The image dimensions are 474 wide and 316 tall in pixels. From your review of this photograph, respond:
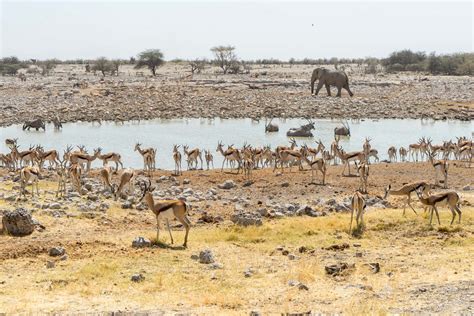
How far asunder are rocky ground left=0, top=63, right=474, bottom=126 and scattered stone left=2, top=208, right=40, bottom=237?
89.9 ft

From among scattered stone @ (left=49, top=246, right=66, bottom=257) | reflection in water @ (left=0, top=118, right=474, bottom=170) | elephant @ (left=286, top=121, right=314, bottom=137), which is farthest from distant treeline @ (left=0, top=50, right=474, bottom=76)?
scattered stone @ (left=49, top=246, right=66, bottom=257)

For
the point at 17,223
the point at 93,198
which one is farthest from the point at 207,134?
the point at 17,223

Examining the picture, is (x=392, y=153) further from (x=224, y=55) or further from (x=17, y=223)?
(x=224, y=55)

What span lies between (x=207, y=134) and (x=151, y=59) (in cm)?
4571

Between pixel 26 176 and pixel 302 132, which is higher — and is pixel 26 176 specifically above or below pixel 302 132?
above

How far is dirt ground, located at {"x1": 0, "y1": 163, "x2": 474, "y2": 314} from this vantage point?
10836mm

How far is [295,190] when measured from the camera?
69.0ft

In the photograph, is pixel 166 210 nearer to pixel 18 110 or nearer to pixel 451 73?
pixel 18 110

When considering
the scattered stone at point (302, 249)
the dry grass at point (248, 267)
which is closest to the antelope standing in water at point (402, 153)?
the dry grass at point (248, 267)

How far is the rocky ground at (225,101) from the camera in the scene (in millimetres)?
44531

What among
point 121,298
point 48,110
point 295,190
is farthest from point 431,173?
point 48,110

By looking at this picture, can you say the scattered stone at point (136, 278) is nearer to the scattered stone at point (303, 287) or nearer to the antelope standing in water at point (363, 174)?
the scattered stone at point (303, 287)

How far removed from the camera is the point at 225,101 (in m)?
49.3

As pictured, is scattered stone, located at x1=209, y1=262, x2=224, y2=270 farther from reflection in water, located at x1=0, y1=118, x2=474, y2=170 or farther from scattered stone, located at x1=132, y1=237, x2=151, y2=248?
reflection in water, located at x1=0, y1=118, x2=474, y2=170
